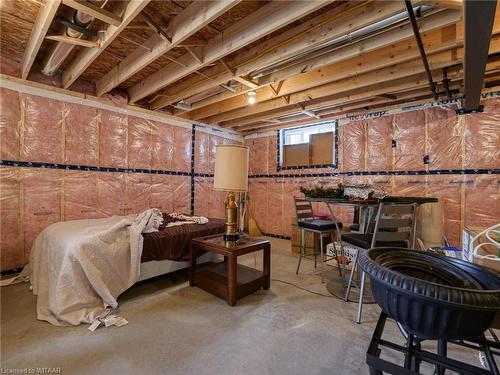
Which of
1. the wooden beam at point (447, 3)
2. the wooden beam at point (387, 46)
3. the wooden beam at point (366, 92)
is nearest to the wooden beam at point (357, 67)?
the wooden beam at point (387, 46)

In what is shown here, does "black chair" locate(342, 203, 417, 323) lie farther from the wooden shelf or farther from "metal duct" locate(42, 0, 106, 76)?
"metal duct" locate(42, 0, 106, 76)

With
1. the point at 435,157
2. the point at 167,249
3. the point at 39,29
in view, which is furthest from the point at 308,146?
the point at 39,29

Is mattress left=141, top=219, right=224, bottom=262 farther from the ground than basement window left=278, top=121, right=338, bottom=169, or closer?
closer

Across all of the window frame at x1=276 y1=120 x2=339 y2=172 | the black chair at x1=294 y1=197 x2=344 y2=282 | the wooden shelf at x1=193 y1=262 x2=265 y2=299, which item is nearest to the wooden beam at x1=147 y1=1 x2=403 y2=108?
the black chair at x1=294 y1=197 x2=344 y2=282

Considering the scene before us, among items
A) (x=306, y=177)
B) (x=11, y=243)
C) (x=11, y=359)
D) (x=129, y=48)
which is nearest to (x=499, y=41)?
(x=306, y=177)

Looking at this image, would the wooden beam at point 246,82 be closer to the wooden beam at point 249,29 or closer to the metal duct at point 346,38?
the metal duct at point 346,38

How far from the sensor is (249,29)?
206 cm

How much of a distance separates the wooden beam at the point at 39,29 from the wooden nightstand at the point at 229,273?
2182mm

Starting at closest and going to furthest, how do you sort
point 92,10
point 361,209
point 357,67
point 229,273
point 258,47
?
point 92,10, point 229,273, point 258,47, point 357,67, point 361,209

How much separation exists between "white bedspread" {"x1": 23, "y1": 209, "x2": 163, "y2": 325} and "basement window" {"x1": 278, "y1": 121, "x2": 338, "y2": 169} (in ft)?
11.2

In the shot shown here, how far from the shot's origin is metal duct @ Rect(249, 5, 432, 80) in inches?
70.7

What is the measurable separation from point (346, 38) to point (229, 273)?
229cm

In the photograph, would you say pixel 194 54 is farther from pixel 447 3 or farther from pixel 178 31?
pixel 447 3

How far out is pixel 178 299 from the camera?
7.53 feet
